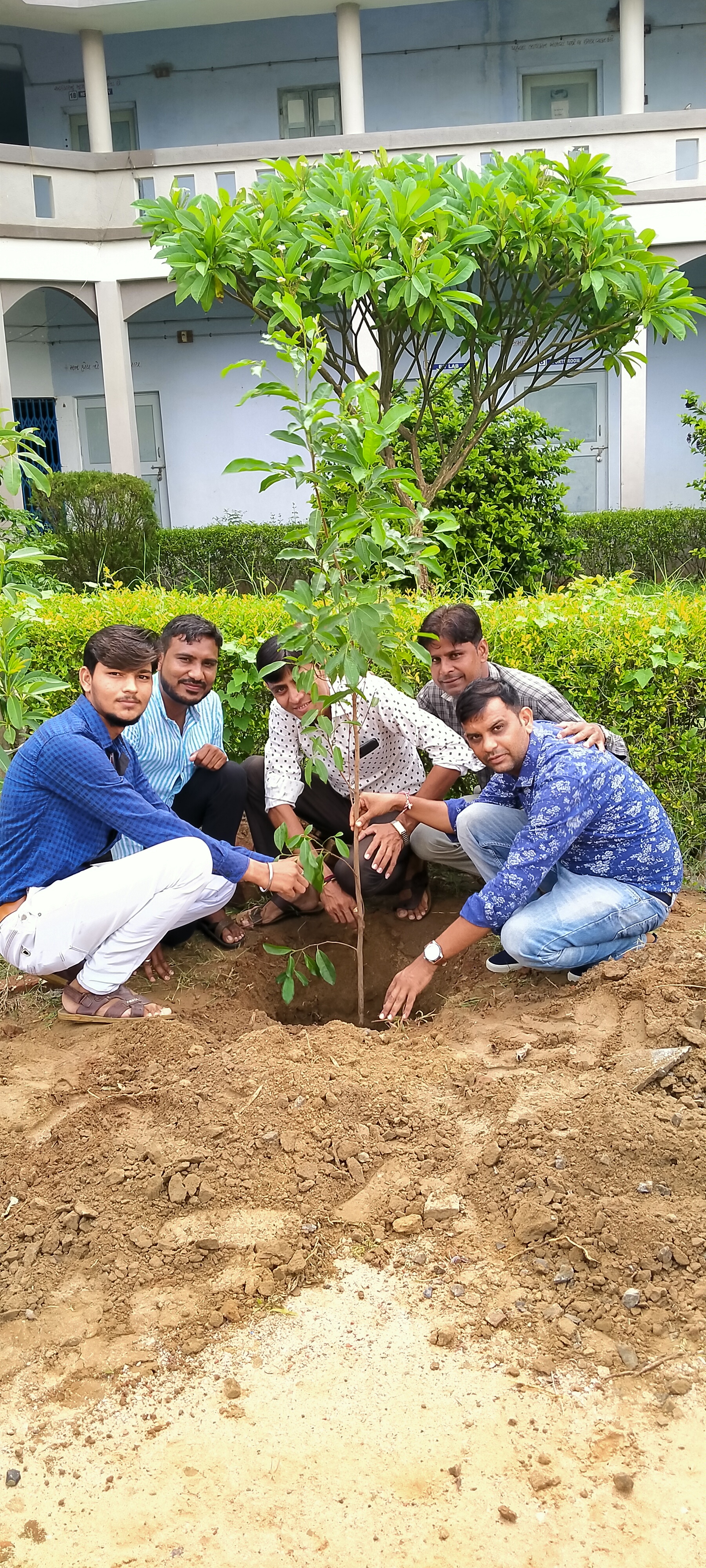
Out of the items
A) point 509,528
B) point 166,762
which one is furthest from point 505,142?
point 166,762

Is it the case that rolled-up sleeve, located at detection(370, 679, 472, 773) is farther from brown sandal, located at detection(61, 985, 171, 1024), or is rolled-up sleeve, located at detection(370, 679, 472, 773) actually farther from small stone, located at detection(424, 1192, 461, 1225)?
small stone, located at detection(424, 1192, 461, 1225)

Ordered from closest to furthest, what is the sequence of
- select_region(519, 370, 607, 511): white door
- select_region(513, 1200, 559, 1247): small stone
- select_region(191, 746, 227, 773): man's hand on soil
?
select_region(513, 1200, 559, 1247): small stone → select_region(191, 746, 227, 773): man's hand on soil → select_region(519, 370, 607, 511): white door

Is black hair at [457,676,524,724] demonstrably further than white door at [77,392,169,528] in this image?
No

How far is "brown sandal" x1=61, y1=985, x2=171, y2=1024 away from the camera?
151 inches

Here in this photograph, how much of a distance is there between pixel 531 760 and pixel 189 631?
1.44 meters

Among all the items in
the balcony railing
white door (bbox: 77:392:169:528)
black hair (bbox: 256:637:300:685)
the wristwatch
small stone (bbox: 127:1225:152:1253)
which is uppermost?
the balcony railing

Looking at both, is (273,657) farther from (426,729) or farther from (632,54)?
(632,54)

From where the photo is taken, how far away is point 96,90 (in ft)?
46.2

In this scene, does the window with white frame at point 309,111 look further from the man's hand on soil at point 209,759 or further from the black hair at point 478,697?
the black hair at point 478,697

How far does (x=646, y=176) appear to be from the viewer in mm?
12859

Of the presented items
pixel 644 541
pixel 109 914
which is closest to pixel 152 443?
pixel 644 541

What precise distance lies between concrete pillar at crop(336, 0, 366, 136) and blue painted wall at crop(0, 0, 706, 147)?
1620 mm

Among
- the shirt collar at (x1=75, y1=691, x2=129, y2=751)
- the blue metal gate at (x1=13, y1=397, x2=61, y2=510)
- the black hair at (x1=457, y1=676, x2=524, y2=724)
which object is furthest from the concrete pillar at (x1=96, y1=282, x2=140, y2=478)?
the black hair at (x1=457, y1=676, x2=524, y2=724)

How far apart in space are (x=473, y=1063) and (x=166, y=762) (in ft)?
6.02
